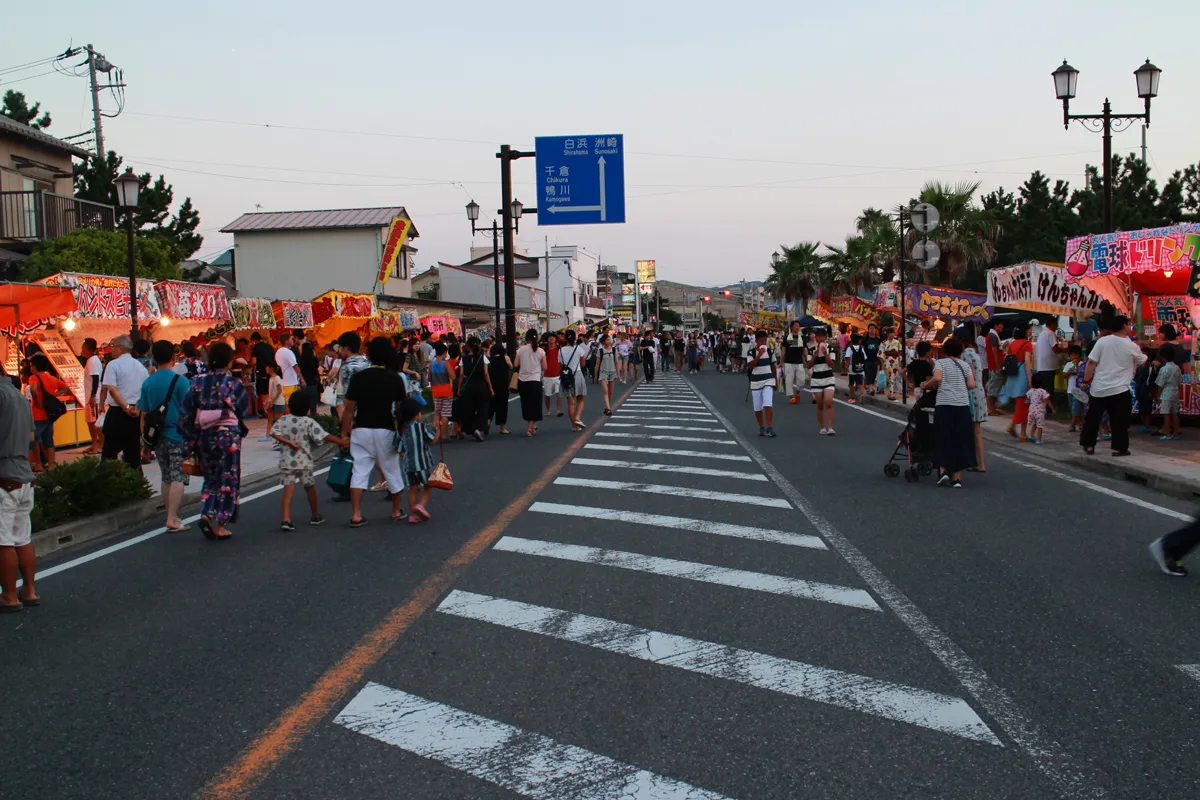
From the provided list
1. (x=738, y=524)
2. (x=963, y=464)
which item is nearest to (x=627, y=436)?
(x=963, y=464)

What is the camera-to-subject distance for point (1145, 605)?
5984 mm

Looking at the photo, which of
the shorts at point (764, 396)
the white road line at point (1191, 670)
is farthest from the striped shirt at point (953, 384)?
the white road line at point (1191, 670)

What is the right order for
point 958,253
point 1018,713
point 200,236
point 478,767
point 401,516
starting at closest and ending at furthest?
point 478,767, point 1018,713, point 401,516, point 958,253, point 200,236

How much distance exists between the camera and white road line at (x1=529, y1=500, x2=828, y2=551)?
8062 mm

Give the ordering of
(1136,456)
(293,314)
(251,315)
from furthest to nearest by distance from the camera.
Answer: (293,314) < (251,315) < (1136,456)

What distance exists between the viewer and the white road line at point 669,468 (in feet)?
38.8

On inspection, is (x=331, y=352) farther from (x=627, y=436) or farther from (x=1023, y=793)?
(x=1023, y=793)

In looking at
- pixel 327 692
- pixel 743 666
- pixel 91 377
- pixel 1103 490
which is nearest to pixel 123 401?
pixel 91 377

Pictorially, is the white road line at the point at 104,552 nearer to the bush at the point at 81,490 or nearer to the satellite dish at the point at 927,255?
the bush at the point at 81,490

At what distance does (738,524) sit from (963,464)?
10.8 feet

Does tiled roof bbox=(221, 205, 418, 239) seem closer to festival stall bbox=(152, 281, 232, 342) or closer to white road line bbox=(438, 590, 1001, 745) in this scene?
festival stall bbox=(152, 281, 232, 342)

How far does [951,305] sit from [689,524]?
1608 centimetres

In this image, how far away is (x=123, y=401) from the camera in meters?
10.5

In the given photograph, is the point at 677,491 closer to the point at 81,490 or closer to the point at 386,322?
the point at 81,490
